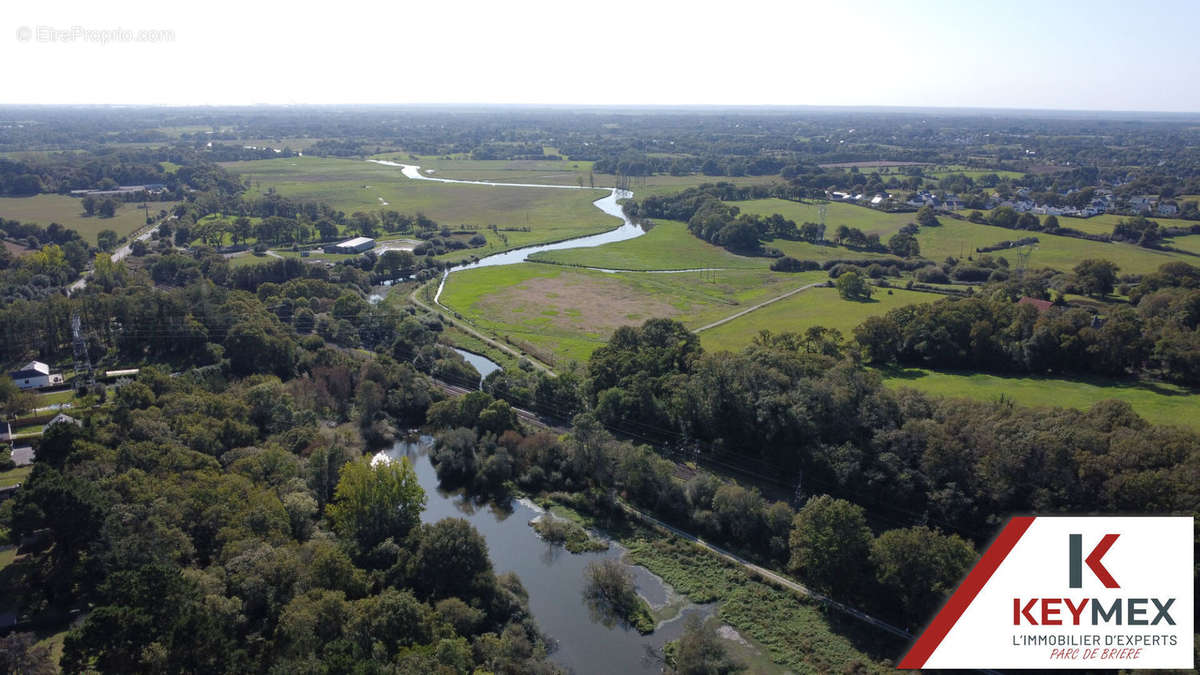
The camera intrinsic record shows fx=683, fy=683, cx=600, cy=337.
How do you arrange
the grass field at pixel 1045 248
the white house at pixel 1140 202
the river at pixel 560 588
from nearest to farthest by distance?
the river at pixel 560 588 → the grass field at pixel 1045 248 → the white house at pixel 1140 202

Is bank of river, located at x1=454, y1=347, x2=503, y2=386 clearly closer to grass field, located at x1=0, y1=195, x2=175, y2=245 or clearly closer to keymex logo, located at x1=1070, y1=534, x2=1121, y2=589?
keymex logo, located at x1=1070, y1=534, x2=1121, y2=589

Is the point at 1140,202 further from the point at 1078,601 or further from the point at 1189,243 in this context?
the point at 1078,601

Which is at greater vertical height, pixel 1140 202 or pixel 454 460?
pixel 1140 202

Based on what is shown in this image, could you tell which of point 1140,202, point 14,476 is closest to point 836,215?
point 1140,202

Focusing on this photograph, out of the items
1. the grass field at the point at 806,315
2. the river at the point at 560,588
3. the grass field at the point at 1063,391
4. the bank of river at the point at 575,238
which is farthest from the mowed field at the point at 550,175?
the river at the point at 560,588

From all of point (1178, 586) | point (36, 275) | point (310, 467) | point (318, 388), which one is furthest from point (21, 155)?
point (1178, 586)

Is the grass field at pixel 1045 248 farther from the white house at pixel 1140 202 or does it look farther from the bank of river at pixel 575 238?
the bank of river at pixel 575 238
